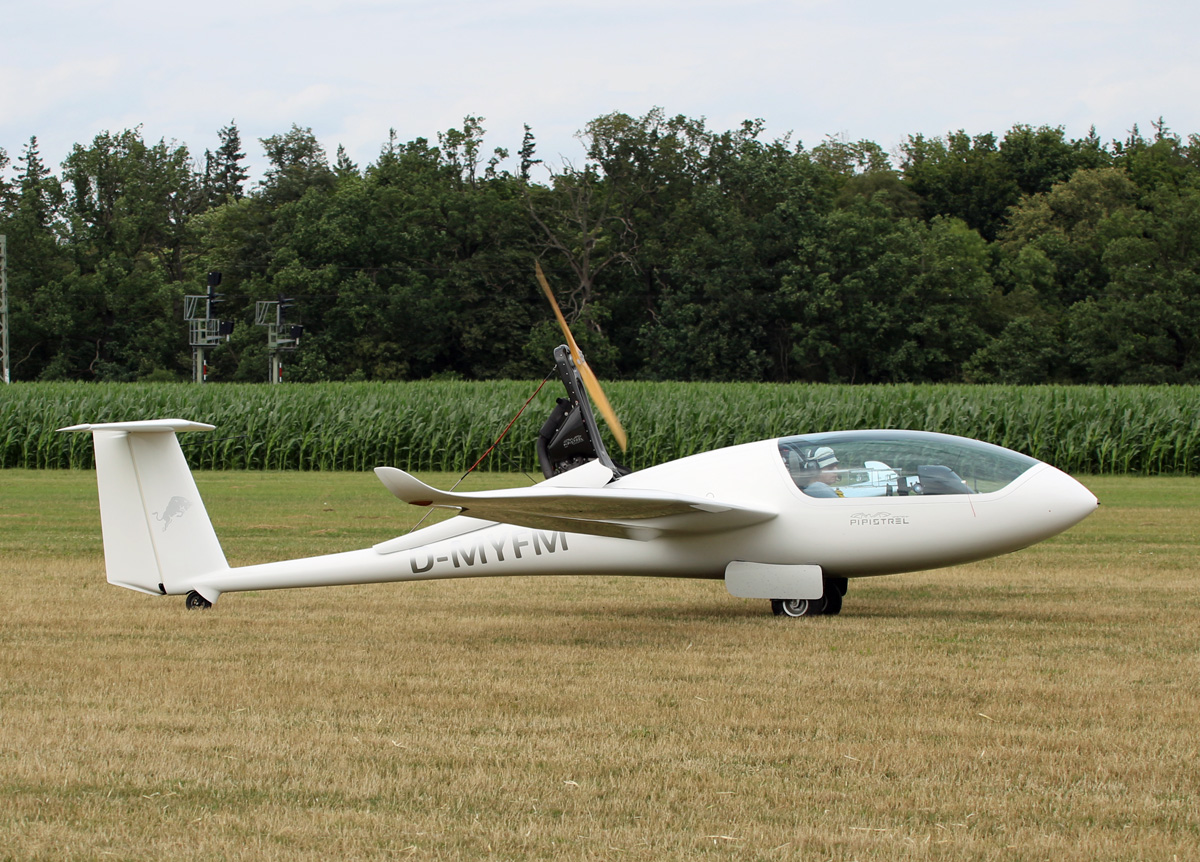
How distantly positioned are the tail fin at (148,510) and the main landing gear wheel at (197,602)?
119mm

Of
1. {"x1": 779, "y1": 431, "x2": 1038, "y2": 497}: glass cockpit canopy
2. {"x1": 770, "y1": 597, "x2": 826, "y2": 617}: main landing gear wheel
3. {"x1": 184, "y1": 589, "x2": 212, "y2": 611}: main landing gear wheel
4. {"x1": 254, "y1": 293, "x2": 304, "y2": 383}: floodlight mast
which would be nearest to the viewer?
{"x1": 779, "y1": 431, "x2": 1038, "y2": 497}: glass cockpit canopy

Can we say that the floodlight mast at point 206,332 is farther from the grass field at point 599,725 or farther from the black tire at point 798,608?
the black tire at point 798,608

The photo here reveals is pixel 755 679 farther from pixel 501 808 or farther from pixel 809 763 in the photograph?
pixel 501 808

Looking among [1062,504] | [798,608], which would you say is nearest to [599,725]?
[798,608]

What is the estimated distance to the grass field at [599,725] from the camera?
481 centimetres

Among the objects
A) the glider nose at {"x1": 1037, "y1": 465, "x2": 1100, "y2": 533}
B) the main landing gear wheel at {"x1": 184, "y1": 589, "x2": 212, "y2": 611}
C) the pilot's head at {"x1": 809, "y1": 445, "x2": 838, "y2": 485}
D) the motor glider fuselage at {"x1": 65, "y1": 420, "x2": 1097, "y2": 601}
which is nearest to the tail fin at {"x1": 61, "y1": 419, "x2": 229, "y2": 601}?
the motor glider fuselage at {"x1": 65, "y1": 420, "x2": 1097, "y2": 601}

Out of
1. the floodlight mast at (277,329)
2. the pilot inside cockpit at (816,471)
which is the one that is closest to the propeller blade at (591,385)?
the pilot inside cockpit at (816,471)

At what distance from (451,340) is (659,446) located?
39.8m

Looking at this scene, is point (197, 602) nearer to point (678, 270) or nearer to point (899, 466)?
point (899, 466)

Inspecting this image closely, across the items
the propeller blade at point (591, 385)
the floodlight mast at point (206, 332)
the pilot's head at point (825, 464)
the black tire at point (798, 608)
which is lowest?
the black tire at point (798, 608)

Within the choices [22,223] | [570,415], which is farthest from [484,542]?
[22,223]

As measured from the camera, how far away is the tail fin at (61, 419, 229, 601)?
33.7 feet

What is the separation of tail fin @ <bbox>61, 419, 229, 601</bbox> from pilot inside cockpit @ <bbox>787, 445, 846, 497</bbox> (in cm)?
478

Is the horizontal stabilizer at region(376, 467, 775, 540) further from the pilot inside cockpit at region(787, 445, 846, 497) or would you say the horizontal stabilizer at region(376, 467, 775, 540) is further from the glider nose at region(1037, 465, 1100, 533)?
the glider nose at region(1037, 465, 1100, 533)
